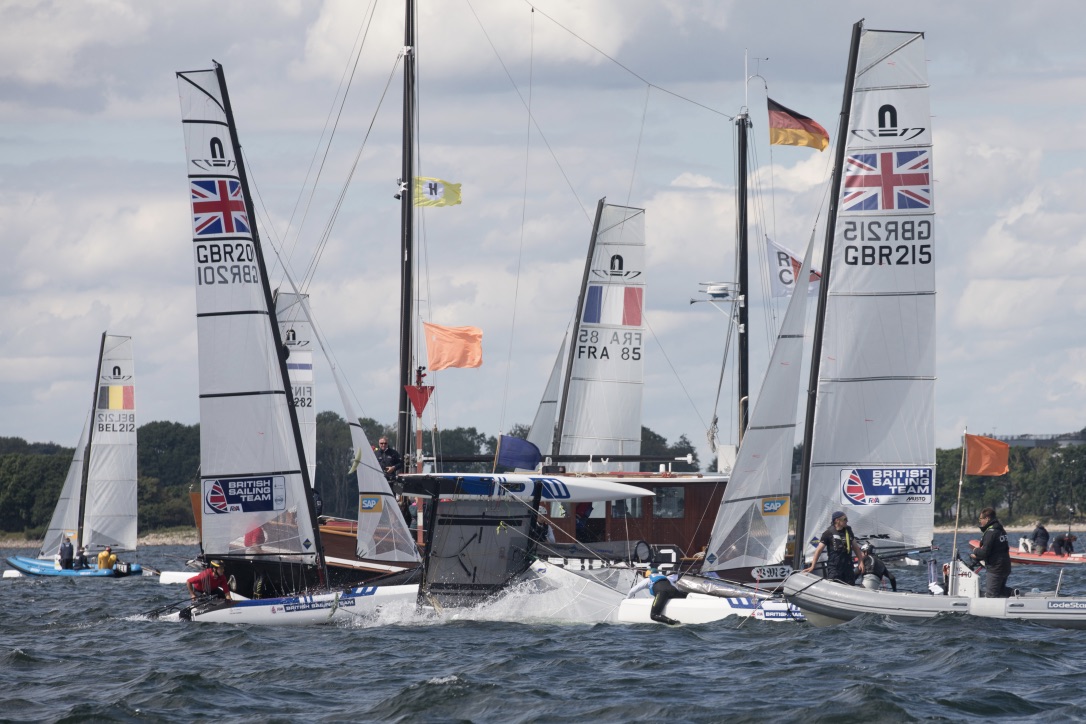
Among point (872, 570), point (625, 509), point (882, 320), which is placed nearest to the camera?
point (872, 570)

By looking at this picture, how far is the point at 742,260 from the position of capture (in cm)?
3756

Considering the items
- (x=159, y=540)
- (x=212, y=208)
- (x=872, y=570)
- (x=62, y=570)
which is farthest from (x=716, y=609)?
(x=159, y=540)

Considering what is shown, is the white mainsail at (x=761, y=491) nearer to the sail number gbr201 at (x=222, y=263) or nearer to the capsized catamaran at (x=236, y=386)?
Result: the capsized catamaran at (x=236, y=386)

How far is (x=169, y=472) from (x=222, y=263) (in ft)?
329

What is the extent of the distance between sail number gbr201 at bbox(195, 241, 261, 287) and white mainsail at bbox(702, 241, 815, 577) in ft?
30.2

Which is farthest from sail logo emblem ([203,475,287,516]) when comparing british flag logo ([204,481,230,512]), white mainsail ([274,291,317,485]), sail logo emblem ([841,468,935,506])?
white mainsail ([274,291,317,485])

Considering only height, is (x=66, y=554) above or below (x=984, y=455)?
below

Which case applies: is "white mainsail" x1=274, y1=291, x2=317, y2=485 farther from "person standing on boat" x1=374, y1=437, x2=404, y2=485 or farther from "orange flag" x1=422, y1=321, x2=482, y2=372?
"person standing on boat" x1=374, y1=437, x2=404, y2=485

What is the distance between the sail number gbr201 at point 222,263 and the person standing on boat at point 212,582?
16.4 ft

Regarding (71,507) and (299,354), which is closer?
(299,354)

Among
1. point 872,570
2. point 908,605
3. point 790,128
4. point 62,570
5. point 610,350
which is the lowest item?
point 62,570

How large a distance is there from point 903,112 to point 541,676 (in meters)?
11.3

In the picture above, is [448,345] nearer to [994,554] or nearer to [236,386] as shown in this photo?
[236,386]

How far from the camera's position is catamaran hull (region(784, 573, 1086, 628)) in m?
21.6
